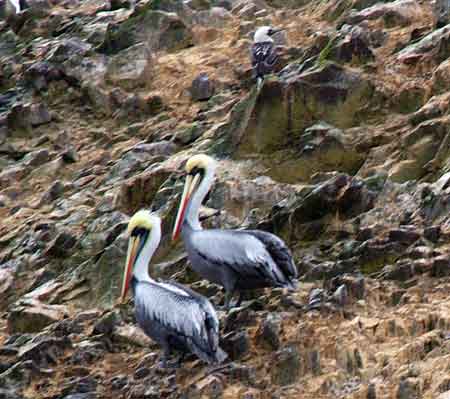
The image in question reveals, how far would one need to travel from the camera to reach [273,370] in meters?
11.5

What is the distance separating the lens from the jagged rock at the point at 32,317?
1435 centimetres

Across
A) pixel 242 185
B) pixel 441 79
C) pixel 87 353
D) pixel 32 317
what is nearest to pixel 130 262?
pixel 87 353

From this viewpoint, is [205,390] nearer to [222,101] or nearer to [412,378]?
[412,378]

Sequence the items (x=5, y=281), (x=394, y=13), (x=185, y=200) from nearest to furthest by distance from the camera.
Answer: (x=185, y=200), (x=5, y=281), (x=394, y=13)

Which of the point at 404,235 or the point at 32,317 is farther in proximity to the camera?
the point at 32,317

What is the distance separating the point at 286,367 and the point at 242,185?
4.20 metres

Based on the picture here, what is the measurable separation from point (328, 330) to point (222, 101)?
8.05 metres

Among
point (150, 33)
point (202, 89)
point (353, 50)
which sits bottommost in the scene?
point (202, 89)

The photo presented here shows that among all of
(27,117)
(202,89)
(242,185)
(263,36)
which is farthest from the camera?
(27,117)

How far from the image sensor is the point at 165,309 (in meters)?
12.0

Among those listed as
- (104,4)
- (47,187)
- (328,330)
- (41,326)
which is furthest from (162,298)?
(104,4)

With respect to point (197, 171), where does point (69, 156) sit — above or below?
below

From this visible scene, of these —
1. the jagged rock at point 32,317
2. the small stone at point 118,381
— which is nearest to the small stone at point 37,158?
the jagged rock at point 32,317

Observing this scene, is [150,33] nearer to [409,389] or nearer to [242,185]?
[242,185]
